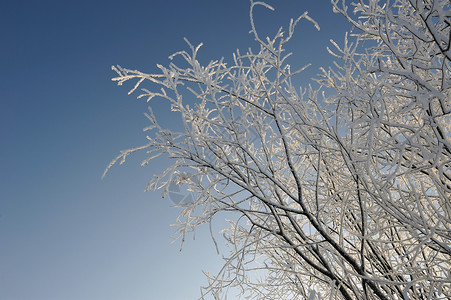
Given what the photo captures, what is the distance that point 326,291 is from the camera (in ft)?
13.9

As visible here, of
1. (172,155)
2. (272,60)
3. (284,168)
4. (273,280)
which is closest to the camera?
(172,155)

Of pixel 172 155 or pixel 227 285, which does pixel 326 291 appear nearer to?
pixel 227 285

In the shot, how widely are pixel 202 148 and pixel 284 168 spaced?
108cm

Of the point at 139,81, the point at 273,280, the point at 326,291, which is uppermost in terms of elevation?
the point at 139,81

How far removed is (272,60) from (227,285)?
5.94 ft

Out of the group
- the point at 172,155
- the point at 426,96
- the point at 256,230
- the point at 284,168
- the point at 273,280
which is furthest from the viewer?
the point at 273,280

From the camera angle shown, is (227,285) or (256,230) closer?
(227,285)

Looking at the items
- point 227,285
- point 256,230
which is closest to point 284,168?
point 256,230

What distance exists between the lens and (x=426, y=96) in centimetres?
154

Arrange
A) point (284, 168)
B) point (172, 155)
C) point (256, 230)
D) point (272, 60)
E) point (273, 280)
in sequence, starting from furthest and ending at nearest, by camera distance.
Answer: point (273, 280), point (284, 168), point (256, 230), point (272, 60), point (172, 155)

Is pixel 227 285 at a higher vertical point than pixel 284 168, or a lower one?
lower

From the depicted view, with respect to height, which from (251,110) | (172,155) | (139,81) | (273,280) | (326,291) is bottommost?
(326,291)

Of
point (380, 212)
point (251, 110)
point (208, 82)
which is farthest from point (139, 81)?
point (380, 212)

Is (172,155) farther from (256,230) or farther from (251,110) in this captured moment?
(256,230)
